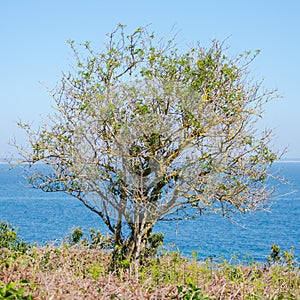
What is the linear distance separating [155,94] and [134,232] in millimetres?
2236

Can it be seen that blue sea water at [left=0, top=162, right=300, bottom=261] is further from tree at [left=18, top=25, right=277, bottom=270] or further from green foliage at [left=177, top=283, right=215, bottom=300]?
green foliage at [left=177, top=283, right=215, bottom=300]

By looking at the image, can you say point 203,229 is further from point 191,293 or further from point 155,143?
point 191,293

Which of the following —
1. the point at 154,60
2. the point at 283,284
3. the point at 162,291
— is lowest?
the point at 162,291

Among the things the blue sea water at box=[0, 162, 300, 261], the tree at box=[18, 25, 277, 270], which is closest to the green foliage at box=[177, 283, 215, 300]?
the tree at box=[18, 25, 277, 270]

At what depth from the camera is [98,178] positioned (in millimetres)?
8664

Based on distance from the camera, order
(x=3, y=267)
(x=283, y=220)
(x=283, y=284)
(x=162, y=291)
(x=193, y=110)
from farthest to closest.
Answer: (x=283, y=220), (x=193, y=110), (x=283, y=284), (x=3, y=267), (x=162, y=291)

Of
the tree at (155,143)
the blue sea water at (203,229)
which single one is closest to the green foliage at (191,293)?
the tree at (155,143)

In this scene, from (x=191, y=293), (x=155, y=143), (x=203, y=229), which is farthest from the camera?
(x=203, y=229)

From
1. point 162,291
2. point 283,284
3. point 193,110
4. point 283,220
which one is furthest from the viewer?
point 283,220

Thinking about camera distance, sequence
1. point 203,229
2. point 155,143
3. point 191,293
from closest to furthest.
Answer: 1. point 191,293
2. point 155,143
3. point 203,229

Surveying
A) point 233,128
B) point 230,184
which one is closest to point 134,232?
point 230,184

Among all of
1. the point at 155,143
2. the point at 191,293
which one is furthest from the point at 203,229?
the point at 191,293

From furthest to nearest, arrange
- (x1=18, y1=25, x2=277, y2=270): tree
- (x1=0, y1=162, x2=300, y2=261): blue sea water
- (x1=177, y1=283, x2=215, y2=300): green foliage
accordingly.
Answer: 1. (x1=0, y1=162, x2=300, y2=261): blue sea water
2. (x1=18, y1=25, x2=277, y2=270): tree
3. (x1=177, y1=283, x2=215, y2=300): green foliage

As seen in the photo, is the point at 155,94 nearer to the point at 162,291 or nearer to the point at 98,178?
the point at 98,178
